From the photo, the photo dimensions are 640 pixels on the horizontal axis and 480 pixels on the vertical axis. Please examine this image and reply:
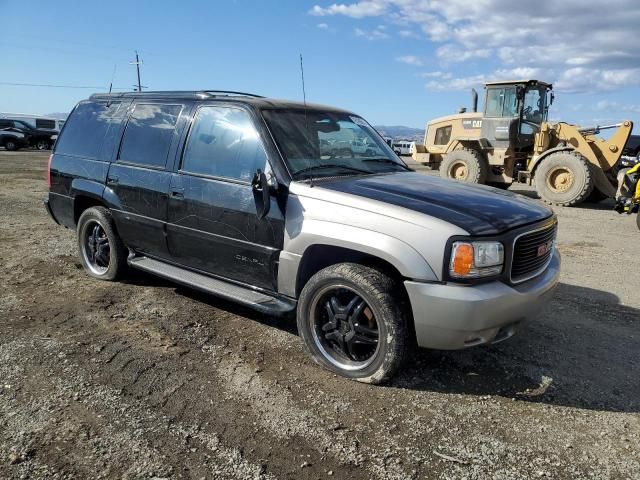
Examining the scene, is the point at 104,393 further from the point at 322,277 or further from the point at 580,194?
the point at 580,194

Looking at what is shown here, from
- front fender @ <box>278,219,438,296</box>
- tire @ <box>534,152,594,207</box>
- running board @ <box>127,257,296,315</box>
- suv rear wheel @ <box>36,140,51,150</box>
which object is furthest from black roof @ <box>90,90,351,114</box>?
suv rear wheel @ <box>36,140,51,150</box>

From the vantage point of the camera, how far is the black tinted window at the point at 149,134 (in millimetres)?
4516

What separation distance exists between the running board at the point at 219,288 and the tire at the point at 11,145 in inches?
1203

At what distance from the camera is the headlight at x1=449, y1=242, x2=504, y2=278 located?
301 centimetres

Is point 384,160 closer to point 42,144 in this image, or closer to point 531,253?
point 531,253

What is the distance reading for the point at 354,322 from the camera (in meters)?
3.43

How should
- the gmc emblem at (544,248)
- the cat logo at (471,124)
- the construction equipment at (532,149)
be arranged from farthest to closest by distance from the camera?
the cat logo at (471,124), the construction equipment at (532,149), the gmc emblem at (544,248)

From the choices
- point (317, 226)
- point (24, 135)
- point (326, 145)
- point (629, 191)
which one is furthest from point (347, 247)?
point (24, 135)

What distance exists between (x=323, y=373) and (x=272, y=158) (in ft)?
5.22

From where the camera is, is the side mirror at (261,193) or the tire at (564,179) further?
the tire at (564,179)

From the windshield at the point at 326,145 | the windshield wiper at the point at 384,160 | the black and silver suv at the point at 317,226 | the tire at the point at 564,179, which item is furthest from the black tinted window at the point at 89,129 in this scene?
the tire at the point at 564,179

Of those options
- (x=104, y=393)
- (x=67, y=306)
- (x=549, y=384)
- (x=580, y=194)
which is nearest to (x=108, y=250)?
(x=67, y=306)

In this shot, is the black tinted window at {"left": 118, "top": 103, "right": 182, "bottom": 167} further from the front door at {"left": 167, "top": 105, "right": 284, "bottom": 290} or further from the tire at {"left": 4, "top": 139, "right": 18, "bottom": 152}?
the tire at {"left": 4, "top": 139, "right": 18, "bottom": 152}

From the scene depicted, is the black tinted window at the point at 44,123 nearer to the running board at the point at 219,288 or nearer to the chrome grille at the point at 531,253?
the running board at the point at 219,288
